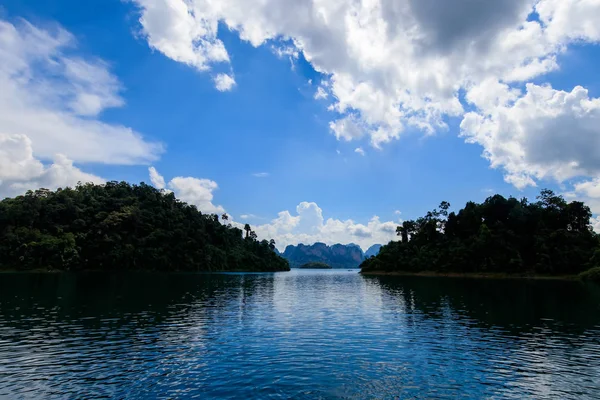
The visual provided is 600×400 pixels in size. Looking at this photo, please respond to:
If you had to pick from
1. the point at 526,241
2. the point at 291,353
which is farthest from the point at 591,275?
the point at 291,353

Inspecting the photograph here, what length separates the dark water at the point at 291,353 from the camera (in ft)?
72.2

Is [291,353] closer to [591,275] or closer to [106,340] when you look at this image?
[106,340]

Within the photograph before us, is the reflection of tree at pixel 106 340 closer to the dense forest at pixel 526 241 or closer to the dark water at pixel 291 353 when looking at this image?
the dark water at pixel 291 353

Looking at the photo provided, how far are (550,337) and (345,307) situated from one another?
30226mm

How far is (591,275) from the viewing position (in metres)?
132

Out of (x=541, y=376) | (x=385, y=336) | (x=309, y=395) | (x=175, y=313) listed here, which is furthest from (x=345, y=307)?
(x=309, y=395)

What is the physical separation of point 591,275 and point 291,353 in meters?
150

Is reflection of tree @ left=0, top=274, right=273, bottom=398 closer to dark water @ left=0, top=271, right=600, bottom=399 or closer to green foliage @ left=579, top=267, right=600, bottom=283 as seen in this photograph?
dark water @ left=0, top=271, right=600, bottom=399

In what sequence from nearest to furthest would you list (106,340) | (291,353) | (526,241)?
(291,353) < (106,340) < (526,241)

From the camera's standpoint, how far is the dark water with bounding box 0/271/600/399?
2202 centimetres

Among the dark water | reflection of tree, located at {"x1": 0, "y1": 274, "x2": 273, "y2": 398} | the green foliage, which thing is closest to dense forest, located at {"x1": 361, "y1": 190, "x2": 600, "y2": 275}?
the green foliage

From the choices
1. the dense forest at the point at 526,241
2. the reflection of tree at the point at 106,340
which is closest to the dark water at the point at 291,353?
the reflection of tree at the point at 106,340

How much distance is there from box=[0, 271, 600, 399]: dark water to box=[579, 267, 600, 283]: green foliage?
97.8m

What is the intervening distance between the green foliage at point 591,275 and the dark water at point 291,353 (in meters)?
97.8
